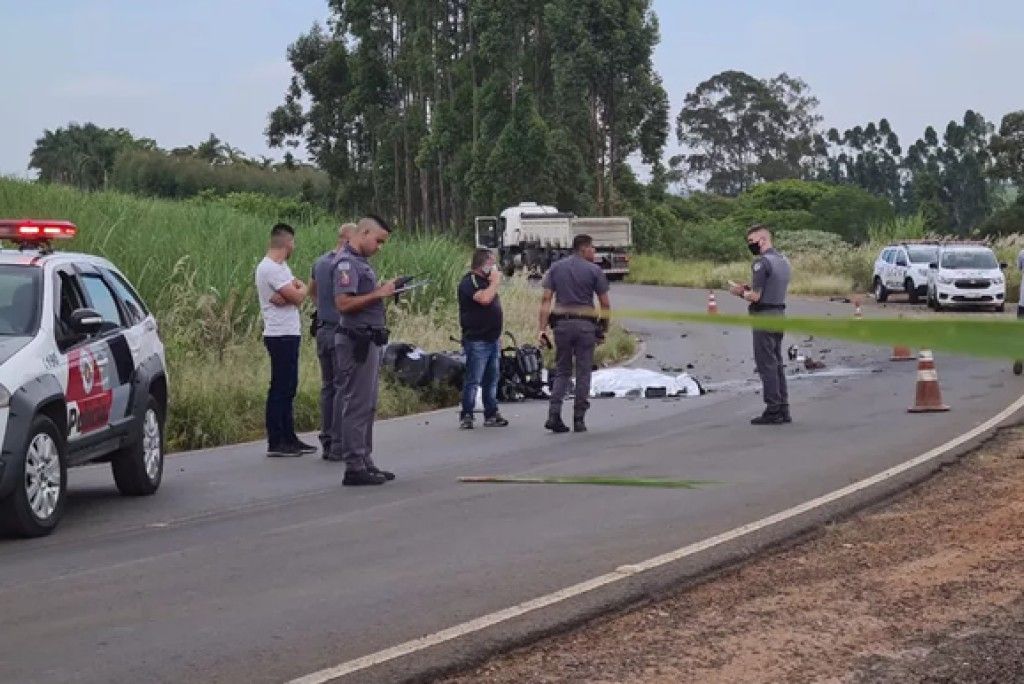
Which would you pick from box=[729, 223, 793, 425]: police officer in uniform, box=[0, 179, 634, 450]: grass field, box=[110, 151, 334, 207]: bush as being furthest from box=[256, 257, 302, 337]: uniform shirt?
box=[110, 151, 334, 207]: bush

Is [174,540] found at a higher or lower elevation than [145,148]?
lower

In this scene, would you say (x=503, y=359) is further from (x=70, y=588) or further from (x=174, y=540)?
(x=70, y=588)

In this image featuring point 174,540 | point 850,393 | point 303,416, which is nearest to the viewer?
point 174,540

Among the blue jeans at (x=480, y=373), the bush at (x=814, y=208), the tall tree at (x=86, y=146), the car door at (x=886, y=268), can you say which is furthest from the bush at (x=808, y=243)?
the blue jeans at (x=480, y=373)

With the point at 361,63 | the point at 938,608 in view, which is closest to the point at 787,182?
the point at 361,63

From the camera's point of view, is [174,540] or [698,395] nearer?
[174,540]

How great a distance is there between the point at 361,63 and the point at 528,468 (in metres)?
64.5

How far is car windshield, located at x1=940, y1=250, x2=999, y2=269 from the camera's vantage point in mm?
41938

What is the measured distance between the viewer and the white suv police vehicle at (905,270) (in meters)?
44.2

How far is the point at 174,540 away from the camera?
999cm

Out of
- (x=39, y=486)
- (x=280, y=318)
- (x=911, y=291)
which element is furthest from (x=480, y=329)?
(x=911, y=291)

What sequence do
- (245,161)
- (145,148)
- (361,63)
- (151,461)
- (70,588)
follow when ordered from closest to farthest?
(70,588), (151,461), (361,63), (145,148), (245,161)

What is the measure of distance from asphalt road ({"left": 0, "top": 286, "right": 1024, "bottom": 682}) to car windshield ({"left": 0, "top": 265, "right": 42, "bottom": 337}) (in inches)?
50.5

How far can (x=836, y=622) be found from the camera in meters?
7.09
